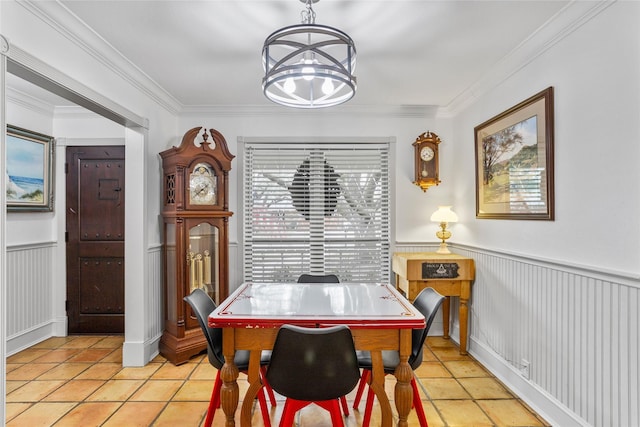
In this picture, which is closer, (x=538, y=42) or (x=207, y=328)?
(x=207, y=328)

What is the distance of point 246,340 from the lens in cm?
182

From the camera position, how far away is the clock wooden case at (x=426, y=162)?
12.2 feet

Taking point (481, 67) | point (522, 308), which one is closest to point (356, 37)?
point (481, 67)

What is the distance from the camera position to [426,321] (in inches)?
78.6

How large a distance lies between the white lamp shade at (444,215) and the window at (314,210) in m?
0.55

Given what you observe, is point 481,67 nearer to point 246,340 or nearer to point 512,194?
point 512,194

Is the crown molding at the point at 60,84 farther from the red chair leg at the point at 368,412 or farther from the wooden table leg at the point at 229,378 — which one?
the red chair leg at the point at 368,412

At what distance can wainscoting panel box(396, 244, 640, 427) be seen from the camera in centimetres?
171

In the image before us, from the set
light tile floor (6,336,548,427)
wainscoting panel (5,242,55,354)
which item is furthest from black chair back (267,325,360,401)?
wainscoting panel (5,242,55,354)

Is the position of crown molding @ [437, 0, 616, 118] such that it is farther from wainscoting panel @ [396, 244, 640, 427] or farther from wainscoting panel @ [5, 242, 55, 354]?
wainscoting panel @ [5, 242, 55, 354]

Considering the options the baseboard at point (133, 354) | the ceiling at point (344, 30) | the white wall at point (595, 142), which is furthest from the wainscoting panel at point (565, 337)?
the baseboard at point (133, 354)

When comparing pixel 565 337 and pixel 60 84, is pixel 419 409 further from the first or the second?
pixel 60 84

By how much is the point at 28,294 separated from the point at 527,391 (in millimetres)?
4586

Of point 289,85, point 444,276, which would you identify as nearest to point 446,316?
point 444,276
